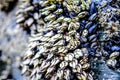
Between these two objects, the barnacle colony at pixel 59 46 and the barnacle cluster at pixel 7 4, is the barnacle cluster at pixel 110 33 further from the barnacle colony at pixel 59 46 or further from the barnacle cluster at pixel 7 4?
the barnacle cluster at pixel 7 4

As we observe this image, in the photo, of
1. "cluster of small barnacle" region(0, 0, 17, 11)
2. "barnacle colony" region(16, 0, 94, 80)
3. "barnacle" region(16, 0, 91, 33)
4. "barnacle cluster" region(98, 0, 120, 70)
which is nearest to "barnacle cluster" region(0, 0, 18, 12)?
"cluster of small barnacle" region(0, 0, 17, 11)

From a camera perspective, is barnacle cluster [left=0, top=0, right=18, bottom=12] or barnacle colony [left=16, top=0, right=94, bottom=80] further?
barnacle cluster [left=0, top=0, right=18, bottom=12]

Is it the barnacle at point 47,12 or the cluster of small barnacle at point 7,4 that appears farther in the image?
the cluster of small barnacle at point 7,4

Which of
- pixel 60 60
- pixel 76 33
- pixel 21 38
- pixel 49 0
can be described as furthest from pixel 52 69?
pixel 21 38

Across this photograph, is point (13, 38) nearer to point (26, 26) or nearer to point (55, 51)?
point (26, 26)

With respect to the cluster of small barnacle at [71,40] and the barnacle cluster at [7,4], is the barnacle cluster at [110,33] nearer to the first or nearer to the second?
the cluster of small barnacle at [71,40]

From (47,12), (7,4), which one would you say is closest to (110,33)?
(47,12)

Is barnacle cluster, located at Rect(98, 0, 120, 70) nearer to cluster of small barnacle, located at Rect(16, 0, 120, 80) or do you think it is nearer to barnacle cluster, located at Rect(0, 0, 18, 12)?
cluster of small barnacle, located at Rect(16, 0, 120, 80)

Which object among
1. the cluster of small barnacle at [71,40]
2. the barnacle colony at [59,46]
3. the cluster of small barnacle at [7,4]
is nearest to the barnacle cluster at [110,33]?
the cluster of small barnacle at [71,40]

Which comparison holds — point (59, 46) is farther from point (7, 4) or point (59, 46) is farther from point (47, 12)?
point (7, 4)
